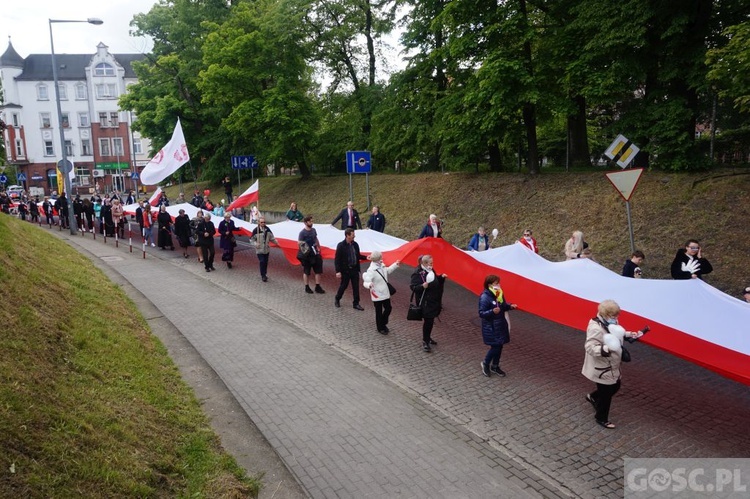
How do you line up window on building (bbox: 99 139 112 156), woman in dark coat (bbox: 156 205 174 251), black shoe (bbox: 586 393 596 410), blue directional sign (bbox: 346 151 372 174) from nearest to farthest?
black shoe (bbox: 586 393 596 410), woman in dark coat (bbox: 156 205 174 251), blue directional sign (bbox: 346 151 372 174), window on building (bbox: 99 139 112 156)

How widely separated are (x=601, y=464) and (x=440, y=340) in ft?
13.5

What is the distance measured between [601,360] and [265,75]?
86.3 ft

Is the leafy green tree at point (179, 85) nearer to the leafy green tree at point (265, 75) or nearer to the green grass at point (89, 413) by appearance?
the leafy green tree at point (265, 75)

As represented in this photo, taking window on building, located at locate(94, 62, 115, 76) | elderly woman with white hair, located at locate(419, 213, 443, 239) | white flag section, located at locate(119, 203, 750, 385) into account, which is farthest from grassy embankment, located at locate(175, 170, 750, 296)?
window on building, located at locate(94, 62, 115, 76)

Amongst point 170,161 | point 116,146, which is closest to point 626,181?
point 170,161

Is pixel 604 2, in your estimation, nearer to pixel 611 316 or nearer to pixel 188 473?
pixel 611 316

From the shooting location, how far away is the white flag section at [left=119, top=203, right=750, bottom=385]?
21.1 ft

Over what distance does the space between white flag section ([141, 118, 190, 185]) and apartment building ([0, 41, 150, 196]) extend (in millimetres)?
55854

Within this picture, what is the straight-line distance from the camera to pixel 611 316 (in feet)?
19.7

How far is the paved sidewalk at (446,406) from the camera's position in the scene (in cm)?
520

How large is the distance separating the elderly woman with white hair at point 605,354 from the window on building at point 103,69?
271ft

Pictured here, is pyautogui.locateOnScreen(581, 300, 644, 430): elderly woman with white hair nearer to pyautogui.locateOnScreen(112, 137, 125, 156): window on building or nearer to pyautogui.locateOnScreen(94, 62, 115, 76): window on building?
pyautogui.locateOnScreen(112, 137, 125, 156): window on building

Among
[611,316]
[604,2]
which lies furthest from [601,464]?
[604,2]

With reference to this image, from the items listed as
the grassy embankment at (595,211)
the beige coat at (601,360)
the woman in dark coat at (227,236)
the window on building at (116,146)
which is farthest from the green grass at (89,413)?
the window on building at (116,146)
